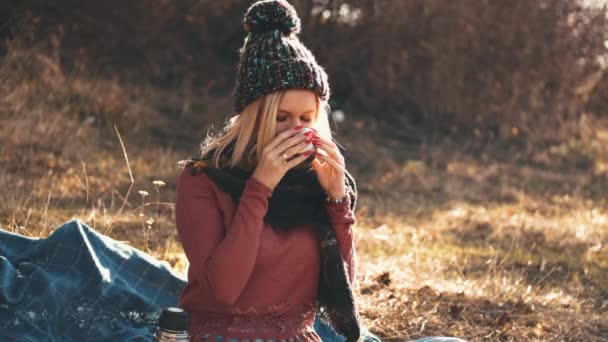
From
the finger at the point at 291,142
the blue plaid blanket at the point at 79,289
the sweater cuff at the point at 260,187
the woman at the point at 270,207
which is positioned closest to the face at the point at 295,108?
the woman at the point at 270,207

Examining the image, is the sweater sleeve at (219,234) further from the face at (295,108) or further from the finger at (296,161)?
the face at (295,108)

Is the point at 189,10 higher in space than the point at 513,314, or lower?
higher

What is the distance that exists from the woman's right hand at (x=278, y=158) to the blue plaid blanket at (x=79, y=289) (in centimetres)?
119

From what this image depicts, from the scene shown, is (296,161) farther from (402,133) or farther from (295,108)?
(402,133)

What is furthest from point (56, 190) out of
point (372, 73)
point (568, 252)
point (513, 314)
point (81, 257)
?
point (372, 73)

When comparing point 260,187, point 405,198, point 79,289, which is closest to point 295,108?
point 260,187

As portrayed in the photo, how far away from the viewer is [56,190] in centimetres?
625

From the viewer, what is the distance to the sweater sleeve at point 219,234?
106 inches

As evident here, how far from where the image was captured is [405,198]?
321 inches

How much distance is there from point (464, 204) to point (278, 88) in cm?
543

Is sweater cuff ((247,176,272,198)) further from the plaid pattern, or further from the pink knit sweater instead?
the plaid pattern

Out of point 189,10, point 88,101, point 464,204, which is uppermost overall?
Answer: point 189,10

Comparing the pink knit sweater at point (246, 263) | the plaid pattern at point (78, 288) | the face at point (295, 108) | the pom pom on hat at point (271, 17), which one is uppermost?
the pom pom on hat at point (271, 17)

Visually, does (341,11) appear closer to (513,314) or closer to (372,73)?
(372,73)
